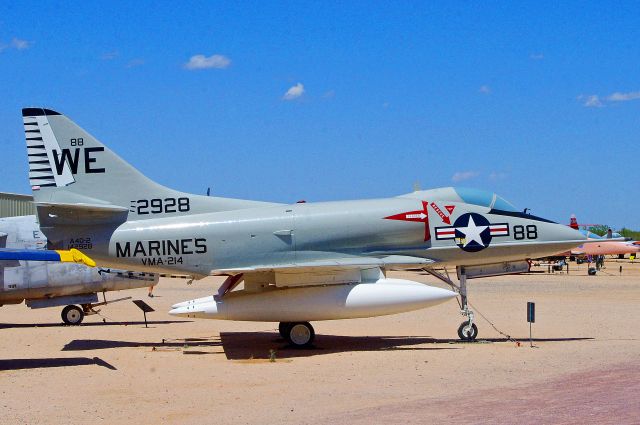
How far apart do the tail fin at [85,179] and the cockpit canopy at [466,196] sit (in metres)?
3.74

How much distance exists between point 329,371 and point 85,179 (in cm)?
721

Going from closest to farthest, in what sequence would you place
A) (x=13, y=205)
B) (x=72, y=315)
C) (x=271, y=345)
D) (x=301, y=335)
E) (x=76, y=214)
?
(x=76, y=214) < (x=301, y=335) < (x=271, y=345) < (x=72, y=315) < (x=13, y=205)

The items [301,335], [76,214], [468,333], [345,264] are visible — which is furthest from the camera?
[468,333]

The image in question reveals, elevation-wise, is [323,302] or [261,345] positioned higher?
[323,302]

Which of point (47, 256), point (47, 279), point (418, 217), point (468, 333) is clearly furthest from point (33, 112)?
point (468, 333)

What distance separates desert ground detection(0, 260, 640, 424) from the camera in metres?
10.7

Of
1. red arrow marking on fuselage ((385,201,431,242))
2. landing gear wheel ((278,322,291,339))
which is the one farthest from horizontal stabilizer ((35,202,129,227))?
red arrow marking on fuselage ((385,201,431,242))

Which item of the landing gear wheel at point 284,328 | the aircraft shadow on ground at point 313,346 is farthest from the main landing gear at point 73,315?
the landing gear wheel at point 284,328

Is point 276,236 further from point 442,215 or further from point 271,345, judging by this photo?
point 442,215

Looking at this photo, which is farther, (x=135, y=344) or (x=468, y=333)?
(x=135, y=344)

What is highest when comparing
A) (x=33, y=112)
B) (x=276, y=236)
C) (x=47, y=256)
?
(x=33, y=112)

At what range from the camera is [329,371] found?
1444cm

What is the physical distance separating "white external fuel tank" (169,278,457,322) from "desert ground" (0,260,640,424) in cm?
79

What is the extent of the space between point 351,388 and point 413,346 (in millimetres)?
5227
